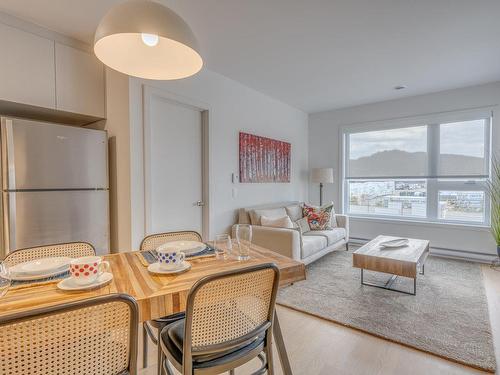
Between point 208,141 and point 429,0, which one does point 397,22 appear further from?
point 208,141

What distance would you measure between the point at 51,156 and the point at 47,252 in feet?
3.77

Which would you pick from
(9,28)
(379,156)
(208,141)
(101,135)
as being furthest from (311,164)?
(9,28)

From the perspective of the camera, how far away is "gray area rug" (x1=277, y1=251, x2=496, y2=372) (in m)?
1.97

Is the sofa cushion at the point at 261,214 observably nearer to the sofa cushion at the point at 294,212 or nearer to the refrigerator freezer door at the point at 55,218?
the sofa cushion at the point at 294,212

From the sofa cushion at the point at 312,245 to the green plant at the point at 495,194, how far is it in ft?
7.58

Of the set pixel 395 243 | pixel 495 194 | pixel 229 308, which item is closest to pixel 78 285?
pixel 229 308

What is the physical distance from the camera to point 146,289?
3.41 ft

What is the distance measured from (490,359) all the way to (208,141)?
10.1 feet

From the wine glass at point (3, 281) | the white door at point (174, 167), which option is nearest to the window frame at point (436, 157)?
the white door at point (174, 167)

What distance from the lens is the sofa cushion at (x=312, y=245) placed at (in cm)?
325

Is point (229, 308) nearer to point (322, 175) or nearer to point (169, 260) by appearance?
point (169, 260)

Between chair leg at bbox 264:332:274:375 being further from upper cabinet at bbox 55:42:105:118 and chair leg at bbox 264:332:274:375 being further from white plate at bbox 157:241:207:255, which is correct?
upper cabinet at bbox 55:42:105:118

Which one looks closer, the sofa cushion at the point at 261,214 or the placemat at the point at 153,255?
the placemat at the point at 153,255

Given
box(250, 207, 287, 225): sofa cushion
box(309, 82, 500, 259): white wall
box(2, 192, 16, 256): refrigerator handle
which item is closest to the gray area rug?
box(309, 82, 500, 259): white wall
